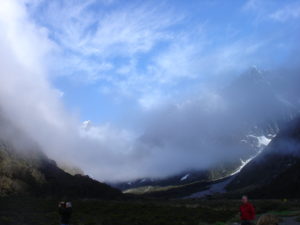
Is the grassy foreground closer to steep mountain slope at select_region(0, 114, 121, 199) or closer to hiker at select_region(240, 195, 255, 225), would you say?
hiker at select_region(240, 195, 255, 225)

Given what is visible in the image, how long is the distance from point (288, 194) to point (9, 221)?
169 meters

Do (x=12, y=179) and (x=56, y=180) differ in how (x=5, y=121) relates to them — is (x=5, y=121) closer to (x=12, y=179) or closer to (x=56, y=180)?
(x=56, y=180)

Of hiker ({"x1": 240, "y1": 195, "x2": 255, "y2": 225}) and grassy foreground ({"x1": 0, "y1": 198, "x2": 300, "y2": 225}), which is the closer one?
hiker ({"x1": 240, "y1": 195, "x2": 255, "y2": 225})

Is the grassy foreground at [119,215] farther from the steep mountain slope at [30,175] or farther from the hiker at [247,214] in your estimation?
the steep mountain slope at [30,175]

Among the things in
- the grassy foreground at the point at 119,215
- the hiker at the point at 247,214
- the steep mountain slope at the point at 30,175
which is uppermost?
the steep mountain slope at the point at 30,175

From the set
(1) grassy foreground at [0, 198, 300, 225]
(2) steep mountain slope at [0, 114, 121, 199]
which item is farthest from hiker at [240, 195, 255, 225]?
(2) steep mountain slope at [0, 114, 121, 199]

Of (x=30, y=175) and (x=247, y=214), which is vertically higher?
(x=30, y=175)

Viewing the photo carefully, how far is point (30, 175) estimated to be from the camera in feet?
470

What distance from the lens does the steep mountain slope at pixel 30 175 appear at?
133250 millimetres

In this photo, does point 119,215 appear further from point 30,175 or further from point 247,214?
point 30,175

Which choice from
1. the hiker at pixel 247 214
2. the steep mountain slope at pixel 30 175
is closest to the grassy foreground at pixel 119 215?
the hiker at pixel 247 214

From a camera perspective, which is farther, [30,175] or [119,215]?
[30,175]

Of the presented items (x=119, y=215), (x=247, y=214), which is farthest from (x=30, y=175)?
(x=247, y=214)

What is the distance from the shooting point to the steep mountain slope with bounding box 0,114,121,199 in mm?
133250
